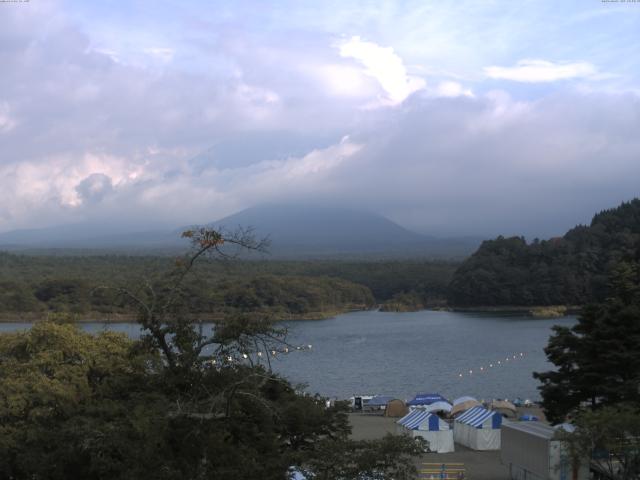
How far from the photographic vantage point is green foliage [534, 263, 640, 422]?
12297 mm

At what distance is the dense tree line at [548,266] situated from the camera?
5903cm

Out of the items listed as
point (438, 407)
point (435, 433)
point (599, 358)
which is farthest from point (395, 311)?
point (599, 358)

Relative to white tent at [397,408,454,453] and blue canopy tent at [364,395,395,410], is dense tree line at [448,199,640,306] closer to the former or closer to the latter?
blue canopy tent at [364,395,395,410]

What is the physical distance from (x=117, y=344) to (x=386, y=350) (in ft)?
83.9

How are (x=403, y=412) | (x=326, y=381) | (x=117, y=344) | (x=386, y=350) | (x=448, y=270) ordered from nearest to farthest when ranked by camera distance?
(x=117, y=344), (x=403, y=412), (x=326, y=381), (x=386, y=350), (x=448, y=270)

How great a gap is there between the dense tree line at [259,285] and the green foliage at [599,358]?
1931cm

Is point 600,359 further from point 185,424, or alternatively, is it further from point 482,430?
point 185,424

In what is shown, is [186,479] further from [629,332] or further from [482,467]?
[629,332]

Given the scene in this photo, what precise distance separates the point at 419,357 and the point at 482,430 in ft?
60.0

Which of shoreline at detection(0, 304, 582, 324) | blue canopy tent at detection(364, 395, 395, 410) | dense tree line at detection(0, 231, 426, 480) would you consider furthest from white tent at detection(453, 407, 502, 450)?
shoreline at detection(0, 304, 582, 324)

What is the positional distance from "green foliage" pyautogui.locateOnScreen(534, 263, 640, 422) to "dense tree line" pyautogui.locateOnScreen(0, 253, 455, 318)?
19.3 metres

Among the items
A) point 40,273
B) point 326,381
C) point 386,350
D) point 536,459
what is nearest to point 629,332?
point 536,459

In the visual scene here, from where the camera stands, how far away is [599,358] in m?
12.7

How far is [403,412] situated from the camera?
18562 millimetres
